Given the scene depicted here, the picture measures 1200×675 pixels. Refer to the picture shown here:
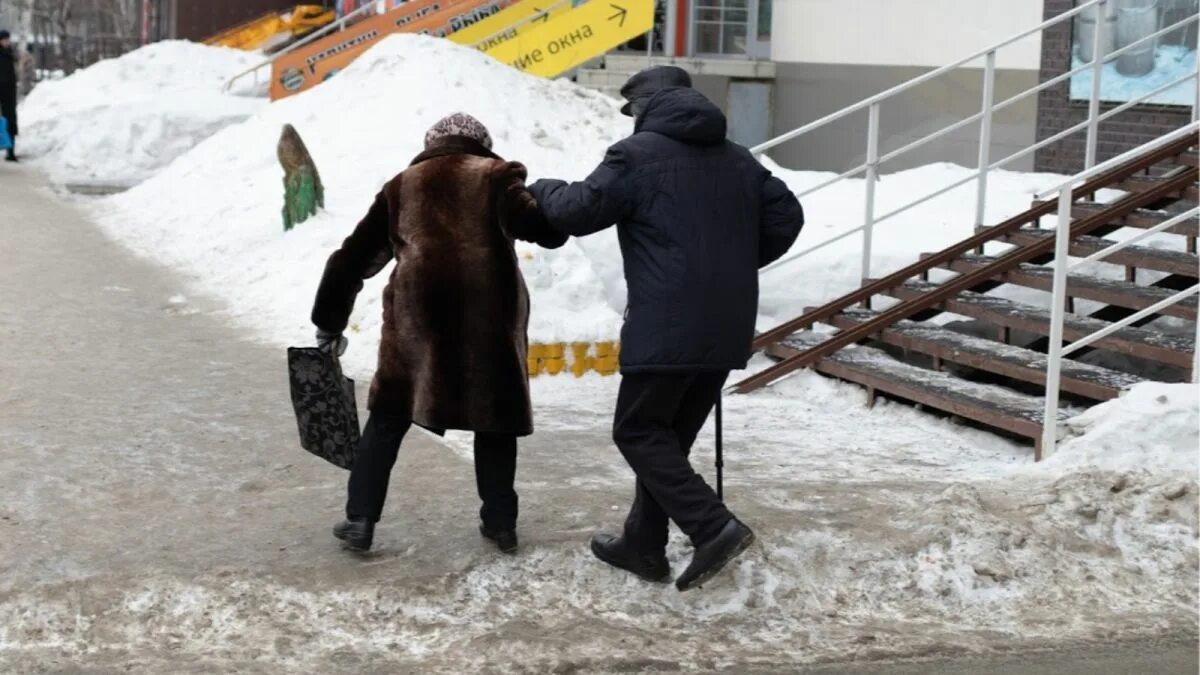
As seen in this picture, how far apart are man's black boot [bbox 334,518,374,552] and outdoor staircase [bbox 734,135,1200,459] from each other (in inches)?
118

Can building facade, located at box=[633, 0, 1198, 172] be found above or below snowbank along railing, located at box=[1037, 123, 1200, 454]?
above

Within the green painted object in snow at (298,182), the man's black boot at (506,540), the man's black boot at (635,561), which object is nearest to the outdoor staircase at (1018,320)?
the man's black boot at (635,561)

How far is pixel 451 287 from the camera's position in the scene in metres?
5.66

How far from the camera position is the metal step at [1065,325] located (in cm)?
758

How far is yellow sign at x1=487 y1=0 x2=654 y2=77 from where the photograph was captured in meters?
16.6

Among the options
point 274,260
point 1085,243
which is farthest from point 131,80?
point 1085,243

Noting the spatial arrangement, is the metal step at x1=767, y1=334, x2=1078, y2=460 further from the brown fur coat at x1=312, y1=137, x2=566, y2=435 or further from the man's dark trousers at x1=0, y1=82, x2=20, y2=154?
the man's dark trousers at x1=0, y1=82, x2=20, y2=154

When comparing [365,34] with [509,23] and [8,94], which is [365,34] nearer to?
[509,23]

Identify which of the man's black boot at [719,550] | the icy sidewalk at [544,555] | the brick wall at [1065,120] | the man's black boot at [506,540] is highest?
the brick wall at [1065,120]

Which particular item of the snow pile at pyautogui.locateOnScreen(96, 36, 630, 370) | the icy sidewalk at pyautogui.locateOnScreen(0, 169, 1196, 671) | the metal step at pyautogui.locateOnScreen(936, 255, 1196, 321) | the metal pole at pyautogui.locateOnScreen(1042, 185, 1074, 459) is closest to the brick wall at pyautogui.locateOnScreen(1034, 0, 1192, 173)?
the snow pile at pyautogui.locateOnScreen(96, 36, 630, 370)

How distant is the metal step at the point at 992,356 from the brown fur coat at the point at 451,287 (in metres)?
2.93

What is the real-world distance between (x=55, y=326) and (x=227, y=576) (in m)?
4.90

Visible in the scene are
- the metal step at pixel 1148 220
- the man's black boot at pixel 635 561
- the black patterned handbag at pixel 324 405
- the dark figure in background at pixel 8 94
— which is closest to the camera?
the man's black boot at pixel 635 561

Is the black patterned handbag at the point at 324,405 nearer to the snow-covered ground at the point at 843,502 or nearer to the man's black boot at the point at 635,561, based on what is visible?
the snow-covered ground at the point at 843,502
